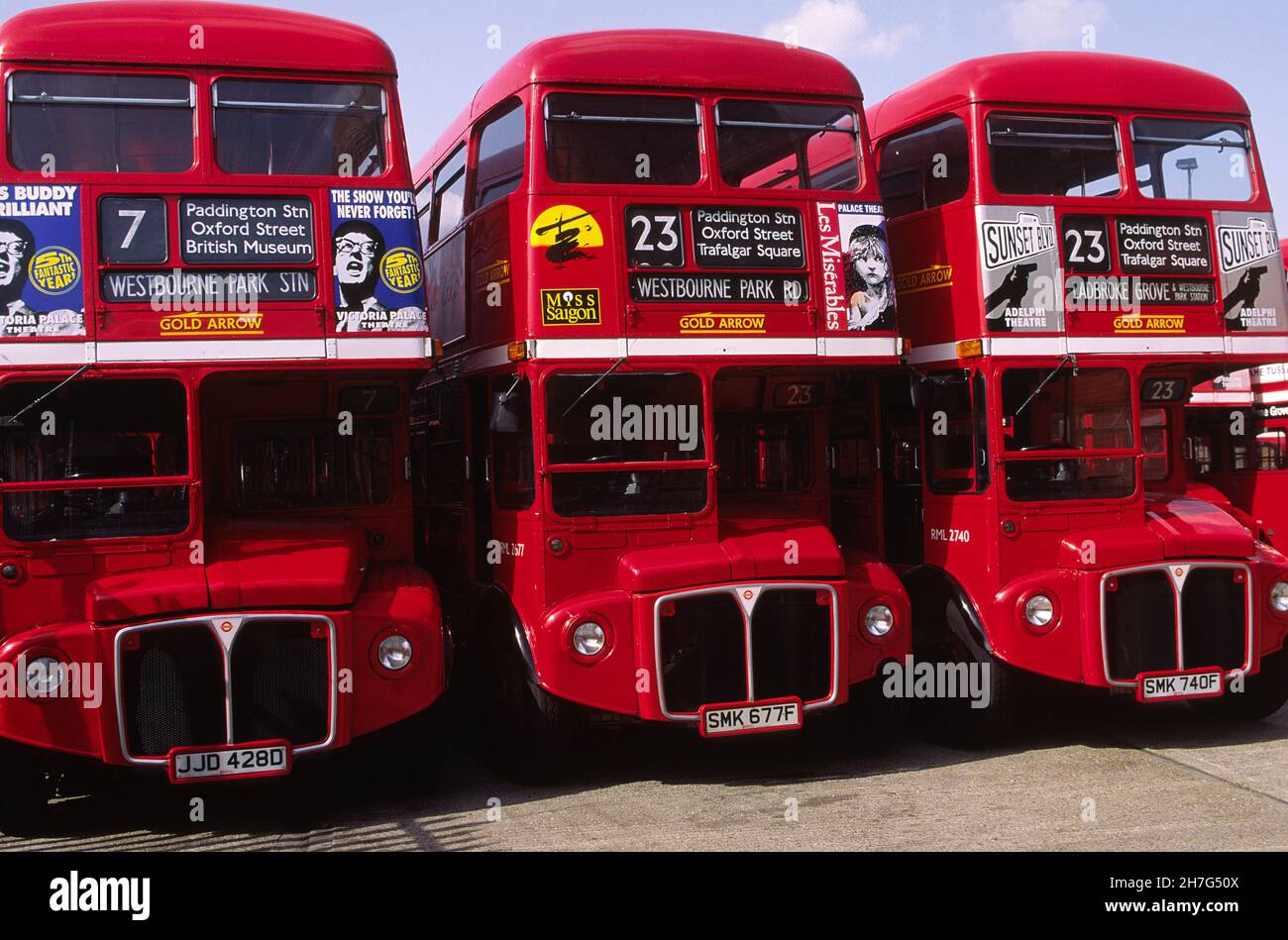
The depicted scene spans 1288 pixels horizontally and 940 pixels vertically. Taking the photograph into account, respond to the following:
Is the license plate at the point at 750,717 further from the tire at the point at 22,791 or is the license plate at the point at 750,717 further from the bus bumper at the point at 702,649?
the tire at the point at 22,791

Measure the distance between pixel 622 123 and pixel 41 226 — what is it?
11.2 ft

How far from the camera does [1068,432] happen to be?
31.0 ft

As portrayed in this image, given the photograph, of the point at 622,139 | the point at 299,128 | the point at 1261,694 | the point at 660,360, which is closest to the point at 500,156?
the point at 622,139

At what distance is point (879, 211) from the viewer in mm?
9078

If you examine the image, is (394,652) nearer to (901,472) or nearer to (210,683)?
(210,683)

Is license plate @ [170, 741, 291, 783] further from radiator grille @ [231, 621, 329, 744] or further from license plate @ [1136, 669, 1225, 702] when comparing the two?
license plate @ [1136, 669, 1225, 702]

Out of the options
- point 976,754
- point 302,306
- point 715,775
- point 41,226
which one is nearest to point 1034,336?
point 976,754

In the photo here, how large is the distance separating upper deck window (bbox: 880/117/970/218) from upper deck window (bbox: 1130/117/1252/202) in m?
1.25

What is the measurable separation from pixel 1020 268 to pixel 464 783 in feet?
15.9

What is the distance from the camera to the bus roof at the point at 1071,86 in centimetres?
940

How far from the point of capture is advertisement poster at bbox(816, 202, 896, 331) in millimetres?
8953

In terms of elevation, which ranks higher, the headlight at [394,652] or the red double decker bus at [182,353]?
the red double decker bus at [182,353]

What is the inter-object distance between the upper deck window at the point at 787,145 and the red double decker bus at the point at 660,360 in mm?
14

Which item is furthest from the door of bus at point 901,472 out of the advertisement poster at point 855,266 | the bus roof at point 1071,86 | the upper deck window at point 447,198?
the upper deck window at point 447,198
